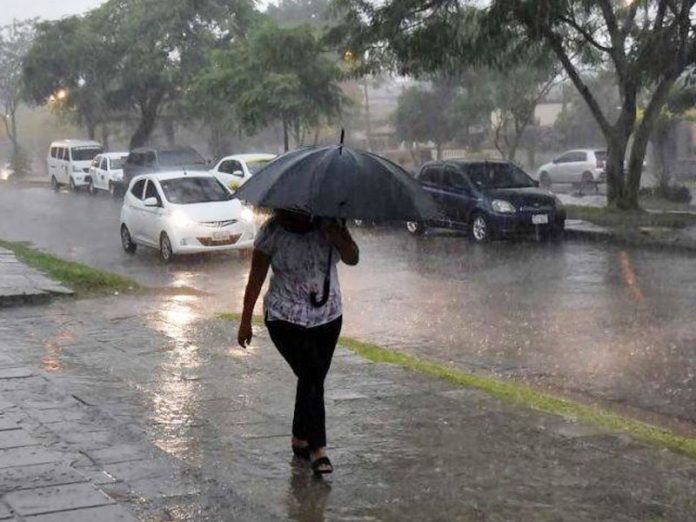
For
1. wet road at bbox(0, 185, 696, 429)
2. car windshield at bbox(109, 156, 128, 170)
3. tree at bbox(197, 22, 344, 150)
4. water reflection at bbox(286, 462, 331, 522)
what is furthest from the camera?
car windshield at bbox(109, 156, 128, 170)

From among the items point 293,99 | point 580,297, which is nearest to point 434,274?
point 580,297

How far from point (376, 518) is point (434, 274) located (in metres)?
10.5

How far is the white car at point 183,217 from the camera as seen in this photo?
18.2 meters

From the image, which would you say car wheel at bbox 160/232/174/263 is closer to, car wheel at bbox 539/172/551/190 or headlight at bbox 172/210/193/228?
headlight at bbox 172/210/193/228

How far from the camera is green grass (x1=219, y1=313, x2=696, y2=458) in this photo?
22.1 feet

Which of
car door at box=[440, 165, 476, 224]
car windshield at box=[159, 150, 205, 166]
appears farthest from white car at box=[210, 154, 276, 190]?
car door at box=[440, 165, 476, 224]

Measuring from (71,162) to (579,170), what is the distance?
20.5 metres

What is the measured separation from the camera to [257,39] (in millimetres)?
34812

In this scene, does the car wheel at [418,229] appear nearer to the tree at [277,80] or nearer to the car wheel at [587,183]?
the tree at [277,80]

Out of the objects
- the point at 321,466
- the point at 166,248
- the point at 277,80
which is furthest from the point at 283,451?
the point at 277,80

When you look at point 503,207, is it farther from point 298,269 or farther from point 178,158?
point 178,158

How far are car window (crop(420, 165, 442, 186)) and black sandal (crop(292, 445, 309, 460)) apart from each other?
15.9 meters

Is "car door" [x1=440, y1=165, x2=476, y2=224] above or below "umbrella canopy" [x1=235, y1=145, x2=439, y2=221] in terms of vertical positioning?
below

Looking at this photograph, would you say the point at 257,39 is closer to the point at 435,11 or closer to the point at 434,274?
the point at 435,11
